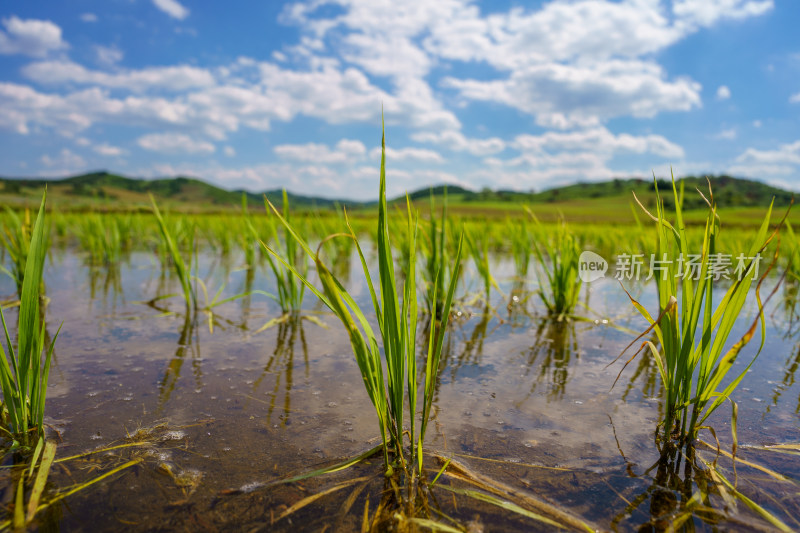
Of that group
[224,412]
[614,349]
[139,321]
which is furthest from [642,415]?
[139,321]

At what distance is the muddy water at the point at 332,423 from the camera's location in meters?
0.98

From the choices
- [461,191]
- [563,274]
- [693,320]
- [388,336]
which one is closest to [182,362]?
[388,336]

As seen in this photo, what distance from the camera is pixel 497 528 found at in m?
0.93

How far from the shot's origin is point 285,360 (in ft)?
6.36

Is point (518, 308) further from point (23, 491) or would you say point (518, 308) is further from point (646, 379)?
point (23, 491)

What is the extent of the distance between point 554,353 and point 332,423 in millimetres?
1242

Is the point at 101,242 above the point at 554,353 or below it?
above

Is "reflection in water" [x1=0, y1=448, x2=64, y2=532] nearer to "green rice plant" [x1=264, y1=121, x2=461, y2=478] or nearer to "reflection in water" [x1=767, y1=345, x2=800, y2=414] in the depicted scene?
"green rice plant" [x1=264, y1=121, x2=461, y2=478]

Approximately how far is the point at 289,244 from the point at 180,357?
80 cm

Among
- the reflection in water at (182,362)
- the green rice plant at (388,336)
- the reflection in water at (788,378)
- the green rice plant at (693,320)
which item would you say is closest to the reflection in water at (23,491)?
the reflection in water at (182,362)

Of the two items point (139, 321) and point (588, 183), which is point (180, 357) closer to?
point (139, 321)

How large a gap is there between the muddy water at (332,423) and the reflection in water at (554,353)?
1cm

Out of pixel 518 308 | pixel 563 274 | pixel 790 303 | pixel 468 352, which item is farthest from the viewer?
pixel 790 303

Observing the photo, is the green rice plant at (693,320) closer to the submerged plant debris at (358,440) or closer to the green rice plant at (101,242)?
the submerged plant debris at (358,440)
